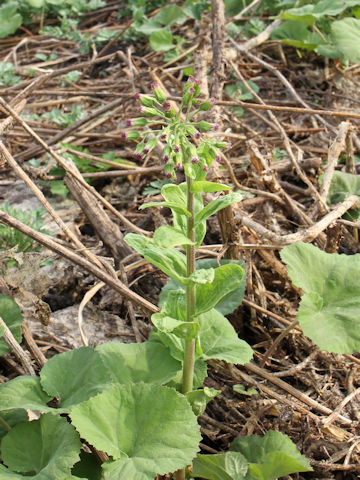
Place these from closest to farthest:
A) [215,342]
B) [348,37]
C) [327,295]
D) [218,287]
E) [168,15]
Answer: [218,287], [215,342], [327,295], [348,37], [168,15]

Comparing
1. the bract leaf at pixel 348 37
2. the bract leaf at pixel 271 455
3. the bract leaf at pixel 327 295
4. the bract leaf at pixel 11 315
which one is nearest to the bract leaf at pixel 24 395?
the bract leaf at pixel 11 315

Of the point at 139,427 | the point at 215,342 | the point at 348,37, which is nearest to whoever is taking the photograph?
the point at 139,427

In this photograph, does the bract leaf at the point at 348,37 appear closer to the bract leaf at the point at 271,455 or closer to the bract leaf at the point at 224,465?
the bract leaf at the point at 271,455

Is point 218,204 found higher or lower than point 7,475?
higher

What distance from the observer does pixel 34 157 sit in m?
3.17

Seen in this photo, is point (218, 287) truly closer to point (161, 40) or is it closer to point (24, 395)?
point (24, 395)

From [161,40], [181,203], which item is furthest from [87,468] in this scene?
[161,40]

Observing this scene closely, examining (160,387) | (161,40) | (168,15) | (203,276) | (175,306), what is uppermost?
(168,15)

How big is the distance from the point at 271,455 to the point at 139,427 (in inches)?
15.5

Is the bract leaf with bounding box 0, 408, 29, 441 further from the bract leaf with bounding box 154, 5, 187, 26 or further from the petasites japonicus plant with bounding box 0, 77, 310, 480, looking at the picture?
the bract leaf with bounding box 154, 5, 187, 26

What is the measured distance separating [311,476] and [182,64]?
2739 millimetres

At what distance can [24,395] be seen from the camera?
1661mm

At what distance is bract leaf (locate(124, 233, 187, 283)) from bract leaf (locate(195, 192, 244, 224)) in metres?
0.14

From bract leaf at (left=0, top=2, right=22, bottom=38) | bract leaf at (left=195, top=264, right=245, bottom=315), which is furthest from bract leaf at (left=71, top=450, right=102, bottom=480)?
bract leaf at (left=0, top=2, right=22, bottom=38)
